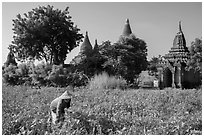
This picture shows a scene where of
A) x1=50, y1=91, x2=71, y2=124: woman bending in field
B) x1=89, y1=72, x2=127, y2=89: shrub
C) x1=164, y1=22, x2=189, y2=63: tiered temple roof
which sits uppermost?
x1=164, y1=22, x2=189, y2=63: tiered temple roof

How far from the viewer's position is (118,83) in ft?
36.7

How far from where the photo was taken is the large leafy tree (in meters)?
13.8

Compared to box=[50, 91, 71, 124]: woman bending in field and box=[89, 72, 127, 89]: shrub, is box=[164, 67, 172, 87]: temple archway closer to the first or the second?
box=[89, 72, 127, 89]: shrub

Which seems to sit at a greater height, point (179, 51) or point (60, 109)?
point (179, 51)

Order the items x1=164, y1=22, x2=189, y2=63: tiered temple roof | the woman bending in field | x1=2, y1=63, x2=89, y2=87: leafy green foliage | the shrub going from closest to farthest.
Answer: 1. the woman bending in field
2. the shrub
3. x1=2, y1=63, x2=89, y2=87: leafy green foliage
4. x1=164, y1=22, x2=189, y2=63: tiered temple roof

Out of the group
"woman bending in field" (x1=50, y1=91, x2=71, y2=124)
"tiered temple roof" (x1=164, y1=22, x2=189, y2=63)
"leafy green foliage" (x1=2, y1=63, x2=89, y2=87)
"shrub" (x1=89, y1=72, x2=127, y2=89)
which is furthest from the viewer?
"tiered temple roof" (x1=164, y1=22, x2=189, y2=63)

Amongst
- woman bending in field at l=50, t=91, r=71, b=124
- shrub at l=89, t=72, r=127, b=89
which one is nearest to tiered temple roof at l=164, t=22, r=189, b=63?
shrub at l=89, t=72, r=127, b=89

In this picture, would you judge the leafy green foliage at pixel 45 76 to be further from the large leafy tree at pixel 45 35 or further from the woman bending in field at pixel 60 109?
the woman bending in field at pixel 60 109

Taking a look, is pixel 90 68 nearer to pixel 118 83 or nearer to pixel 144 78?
pixel 118 83

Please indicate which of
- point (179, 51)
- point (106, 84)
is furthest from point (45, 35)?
point (179, 51)

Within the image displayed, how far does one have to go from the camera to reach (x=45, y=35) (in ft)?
45.4

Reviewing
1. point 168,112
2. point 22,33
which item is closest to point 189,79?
point 22,33

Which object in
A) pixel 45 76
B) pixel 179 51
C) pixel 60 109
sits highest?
Answer: pixel 179 51

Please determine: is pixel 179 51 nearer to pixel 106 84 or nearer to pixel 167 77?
pixel 167 77
